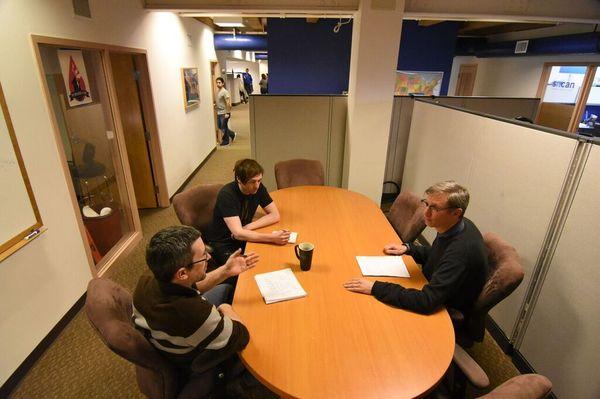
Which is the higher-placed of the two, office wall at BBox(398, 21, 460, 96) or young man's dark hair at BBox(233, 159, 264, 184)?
office wall at BBox(398, 21, 460, 96)

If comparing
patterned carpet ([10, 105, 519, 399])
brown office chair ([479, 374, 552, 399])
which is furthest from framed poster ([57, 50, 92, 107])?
brown office chair ([479, 374, 552, 399])

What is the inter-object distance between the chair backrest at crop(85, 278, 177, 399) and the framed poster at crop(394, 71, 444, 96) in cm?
649

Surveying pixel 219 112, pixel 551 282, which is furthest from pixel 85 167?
pixel 219 112

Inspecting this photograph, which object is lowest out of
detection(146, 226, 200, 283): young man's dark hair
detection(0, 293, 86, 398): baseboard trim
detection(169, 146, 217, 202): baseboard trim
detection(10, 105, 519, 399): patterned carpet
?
detection(10, 105, 519, 399): patterned carpet

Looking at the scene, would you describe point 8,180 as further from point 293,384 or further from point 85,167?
point 293,384

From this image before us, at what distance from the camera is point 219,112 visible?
7516 mm

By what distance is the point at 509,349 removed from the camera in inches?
83.4

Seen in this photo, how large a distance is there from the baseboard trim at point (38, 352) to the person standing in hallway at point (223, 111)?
568 centimetres

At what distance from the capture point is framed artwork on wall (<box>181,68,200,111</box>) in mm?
5109

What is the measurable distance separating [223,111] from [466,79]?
7.91 meters

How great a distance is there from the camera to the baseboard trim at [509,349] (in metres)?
1.97

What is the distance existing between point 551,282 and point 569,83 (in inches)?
301

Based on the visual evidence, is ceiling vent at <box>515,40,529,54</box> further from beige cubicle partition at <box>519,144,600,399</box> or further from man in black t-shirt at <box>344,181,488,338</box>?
man in black t-shirt at <box>344,181,488,338</box>

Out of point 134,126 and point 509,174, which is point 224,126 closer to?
point 134,126
